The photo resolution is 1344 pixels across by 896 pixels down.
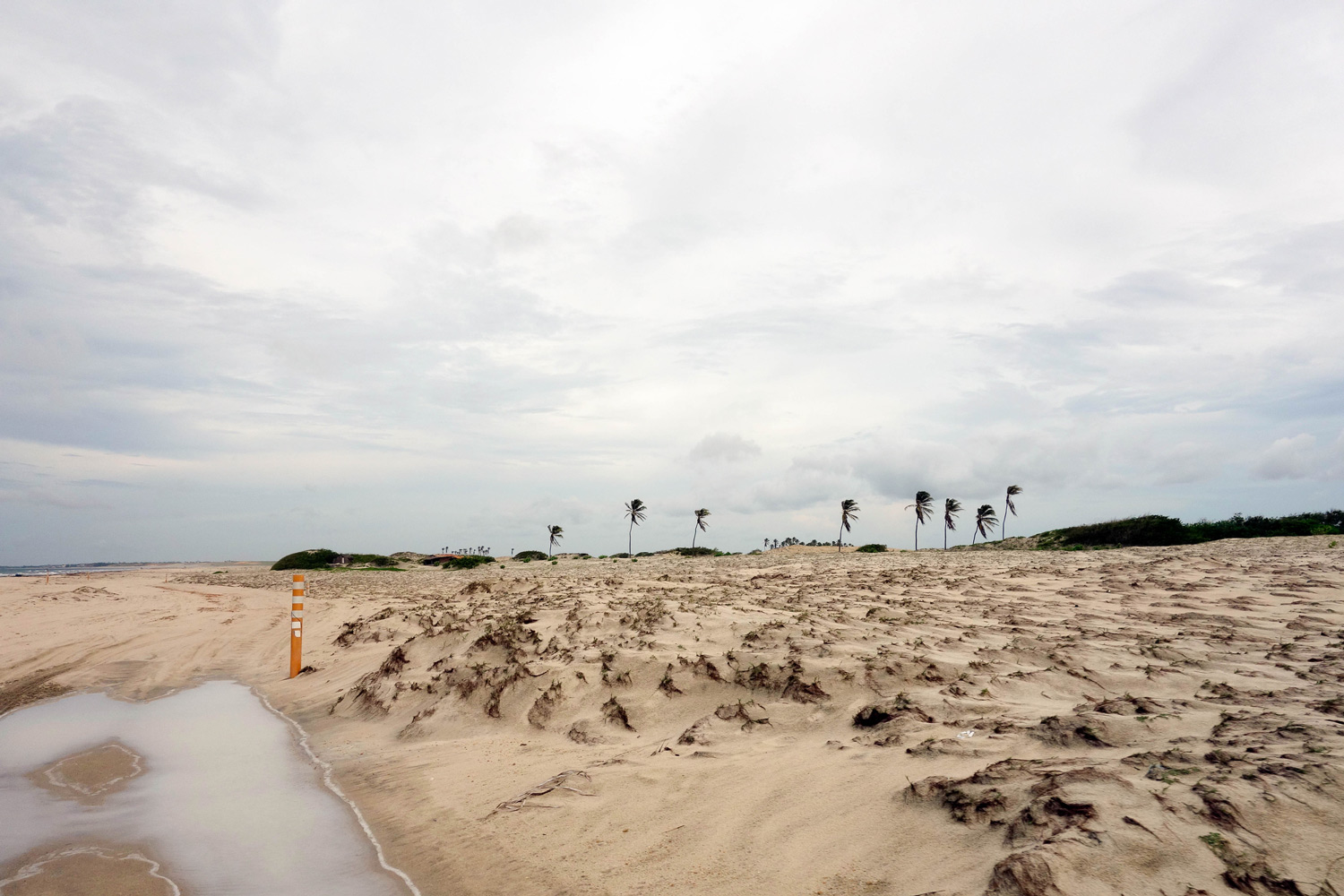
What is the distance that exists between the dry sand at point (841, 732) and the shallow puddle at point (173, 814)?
407 mm

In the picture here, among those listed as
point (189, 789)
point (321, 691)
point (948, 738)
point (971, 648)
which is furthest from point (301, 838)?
point (971, 648)

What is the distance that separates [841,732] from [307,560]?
2103 inches

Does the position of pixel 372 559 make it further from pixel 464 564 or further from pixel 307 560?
pixel 464 564

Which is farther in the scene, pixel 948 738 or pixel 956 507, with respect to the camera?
pixel 956 507

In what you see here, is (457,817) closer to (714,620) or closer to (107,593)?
(714,620)

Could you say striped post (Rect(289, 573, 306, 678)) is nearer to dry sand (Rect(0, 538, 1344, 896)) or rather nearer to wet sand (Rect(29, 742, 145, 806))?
dry sand (Rect(0, 538, 1344, 896))

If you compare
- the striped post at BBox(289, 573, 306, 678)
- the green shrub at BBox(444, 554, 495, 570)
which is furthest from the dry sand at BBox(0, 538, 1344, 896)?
the green shrub at BBox(444, 554, 495, 570)

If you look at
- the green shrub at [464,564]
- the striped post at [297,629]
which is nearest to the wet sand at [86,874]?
the striped post at [297,629]

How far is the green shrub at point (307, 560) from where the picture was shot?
48.7 metres

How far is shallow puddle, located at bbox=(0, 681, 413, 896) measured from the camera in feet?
12.9

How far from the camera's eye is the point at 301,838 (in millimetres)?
4523

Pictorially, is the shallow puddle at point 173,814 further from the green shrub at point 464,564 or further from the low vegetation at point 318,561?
the low vegetation at point 318,561

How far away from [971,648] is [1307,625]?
12.1 ft

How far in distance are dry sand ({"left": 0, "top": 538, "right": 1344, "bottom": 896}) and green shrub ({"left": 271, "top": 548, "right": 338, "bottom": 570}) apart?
133ft
